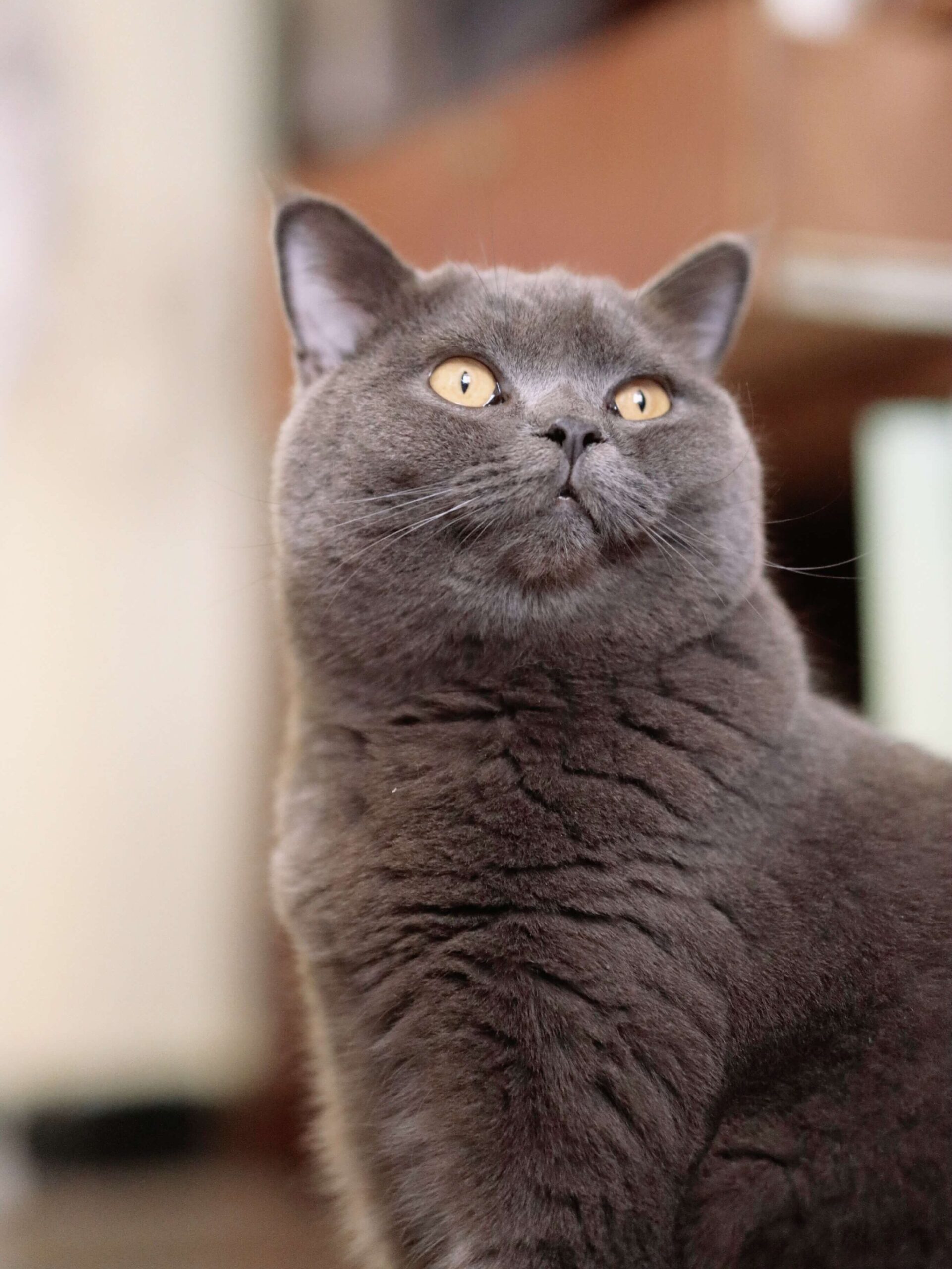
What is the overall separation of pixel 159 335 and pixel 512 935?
244 cm

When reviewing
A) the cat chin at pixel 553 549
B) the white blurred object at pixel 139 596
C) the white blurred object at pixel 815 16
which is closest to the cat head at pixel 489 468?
the cat chin at pixel 553 549

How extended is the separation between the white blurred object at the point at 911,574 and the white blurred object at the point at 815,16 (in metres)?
0.52

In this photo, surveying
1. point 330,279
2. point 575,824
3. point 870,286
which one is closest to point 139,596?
point 870,286

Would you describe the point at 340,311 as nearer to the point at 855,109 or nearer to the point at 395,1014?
the point at 395,1014

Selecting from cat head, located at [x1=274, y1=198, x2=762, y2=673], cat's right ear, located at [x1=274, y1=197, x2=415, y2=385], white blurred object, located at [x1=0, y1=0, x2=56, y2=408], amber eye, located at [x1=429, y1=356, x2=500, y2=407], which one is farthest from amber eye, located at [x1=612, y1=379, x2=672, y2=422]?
white blurred object, located at [x1=0, y1=0, x2=56, y2=408]

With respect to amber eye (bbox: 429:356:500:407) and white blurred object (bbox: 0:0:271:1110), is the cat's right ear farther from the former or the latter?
white blurred object (bbox: 0:0:271:1110)

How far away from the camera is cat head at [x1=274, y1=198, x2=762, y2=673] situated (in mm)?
1016

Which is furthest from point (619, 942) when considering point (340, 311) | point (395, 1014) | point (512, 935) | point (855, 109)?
point (855, 109)

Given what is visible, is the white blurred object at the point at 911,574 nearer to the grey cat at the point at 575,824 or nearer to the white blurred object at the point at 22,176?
the grey cat at the point at 575,824

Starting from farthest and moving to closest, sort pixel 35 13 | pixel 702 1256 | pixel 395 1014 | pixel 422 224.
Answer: pixel 35 13 < pixel 422 224 < pixel 395 1014 < pixel 702 1256

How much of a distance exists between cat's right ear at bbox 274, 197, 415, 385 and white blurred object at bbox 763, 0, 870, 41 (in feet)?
2.85

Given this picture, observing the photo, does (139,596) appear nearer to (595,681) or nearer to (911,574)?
(911,574)

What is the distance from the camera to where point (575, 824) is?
971mm

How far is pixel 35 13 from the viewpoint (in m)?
2.92
